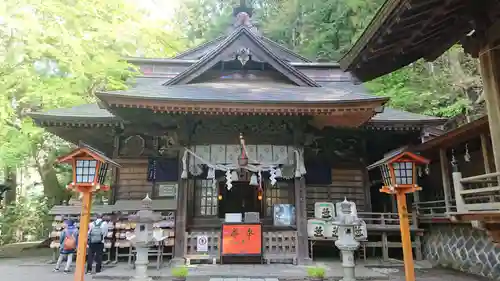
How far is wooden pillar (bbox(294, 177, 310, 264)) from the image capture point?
10.3 meters

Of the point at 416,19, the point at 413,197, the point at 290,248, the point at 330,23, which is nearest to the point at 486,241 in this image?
the point at 413,197

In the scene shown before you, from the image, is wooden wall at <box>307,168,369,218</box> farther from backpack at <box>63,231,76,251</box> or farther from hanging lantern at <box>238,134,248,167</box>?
backpack at <box>63,231,76,251</box>

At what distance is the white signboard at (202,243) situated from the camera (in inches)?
400

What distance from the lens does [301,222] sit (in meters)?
10.5

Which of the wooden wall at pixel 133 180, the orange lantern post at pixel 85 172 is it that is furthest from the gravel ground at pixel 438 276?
the wooden wall at pixel 133 180

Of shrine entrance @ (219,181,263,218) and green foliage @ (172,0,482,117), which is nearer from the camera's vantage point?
shrine entrance @ (219,181,263,218)

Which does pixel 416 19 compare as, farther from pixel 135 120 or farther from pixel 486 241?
pixel 135 120

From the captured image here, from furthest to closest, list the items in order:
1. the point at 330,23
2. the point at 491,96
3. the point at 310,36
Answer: the point at 310,36
the point at 330,23
the point at 491,96

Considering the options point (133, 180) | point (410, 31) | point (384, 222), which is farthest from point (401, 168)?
point (133, 180)

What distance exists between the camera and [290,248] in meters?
10.4

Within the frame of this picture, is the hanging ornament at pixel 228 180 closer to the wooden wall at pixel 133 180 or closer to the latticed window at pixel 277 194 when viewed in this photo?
the latticed window at pixel 277 194

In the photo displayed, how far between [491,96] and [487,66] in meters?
0.51

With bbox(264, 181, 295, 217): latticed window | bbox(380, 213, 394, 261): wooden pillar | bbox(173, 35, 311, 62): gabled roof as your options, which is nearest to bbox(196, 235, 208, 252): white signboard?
bbox(264, 181, 295, 217): latticed window

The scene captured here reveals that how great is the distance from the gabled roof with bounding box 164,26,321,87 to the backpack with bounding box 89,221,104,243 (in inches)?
205
